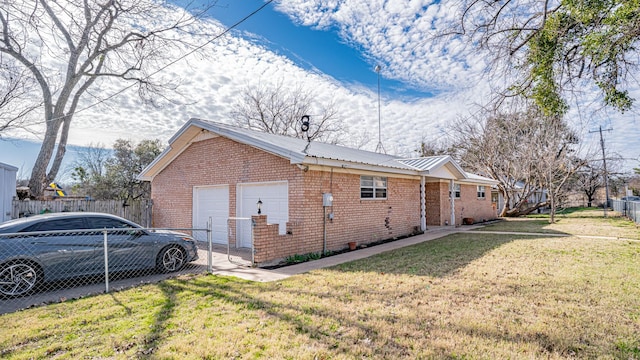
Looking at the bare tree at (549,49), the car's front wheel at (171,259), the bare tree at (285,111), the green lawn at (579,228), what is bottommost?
the green lawn at (579,228)

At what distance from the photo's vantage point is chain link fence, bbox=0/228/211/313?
574 cm

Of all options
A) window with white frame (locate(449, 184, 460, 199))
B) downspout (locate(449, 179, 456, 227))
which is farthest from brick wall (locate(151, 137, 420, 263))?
window with white frame (locate(449, 184, 460, 199))

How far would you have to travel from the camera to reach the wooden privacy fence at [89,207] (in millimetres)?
12164

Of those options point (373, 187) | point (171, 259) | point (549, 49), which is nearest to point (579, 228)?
point (373, 187)

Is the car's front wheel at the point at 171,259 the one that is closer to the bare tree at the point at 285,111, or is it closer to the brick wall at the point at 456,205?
the brick wall at the point at 456,205

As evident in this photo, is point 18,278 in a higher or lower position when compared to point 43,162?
lower

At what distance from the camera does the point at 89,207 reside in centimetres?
1328

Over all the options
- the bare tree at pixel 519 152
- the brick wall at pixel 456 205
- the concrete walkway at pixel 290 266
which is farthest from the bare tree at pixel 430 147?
the concrete walkway at pixel 290 266

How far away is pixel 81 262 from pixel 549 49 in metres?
9.81

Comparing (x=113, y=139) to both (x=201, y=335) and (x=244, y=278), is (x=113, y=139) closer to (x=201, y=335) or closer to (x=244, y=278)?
(x=244, y=278)

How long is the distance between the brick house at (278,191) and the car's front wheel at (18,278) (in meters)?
3.94

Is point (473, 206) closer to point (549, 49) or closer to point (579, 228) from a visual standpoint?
point (579, 228)

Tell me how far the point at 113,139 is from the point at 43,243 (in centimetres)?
1850

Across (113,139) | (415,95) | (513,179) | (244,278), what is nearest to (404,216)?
(415,95)
